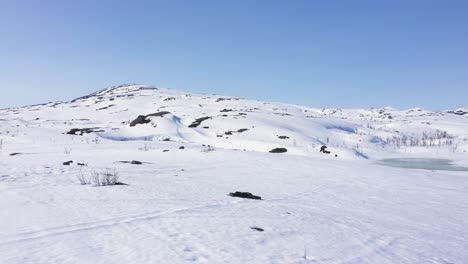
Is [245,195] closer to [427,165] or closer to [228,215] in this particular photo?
→ [228,215]

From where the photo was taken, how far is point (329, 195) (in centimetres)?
933

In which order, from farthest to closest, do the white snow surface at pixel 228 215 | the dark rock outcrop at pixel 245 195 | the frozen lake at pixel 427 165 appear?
the frozen lake at pixel 427 165
the dark rock outcrop at pixel 245 195
the white snow surface at pixel 228 215

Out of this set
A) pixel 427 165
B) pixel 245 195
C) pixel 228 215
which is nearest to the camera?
pixel 228 215

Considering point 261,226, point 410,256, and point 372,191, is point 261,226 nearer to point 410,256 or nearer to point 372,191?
point 410,256

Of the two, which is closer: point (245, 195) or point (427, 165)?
point (245, 195)

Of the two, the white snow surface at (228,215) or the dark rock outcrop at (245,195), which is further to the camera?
the dark rock outcrop at (245,195)

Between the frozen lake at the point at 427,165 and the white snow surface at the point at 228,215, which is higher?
the white snow surface at the point at 228,215

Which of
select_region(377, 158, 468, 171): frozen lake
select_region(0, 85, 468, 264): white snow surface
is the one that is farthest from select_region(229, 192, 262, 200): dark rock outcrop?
select_region(377, 158, 468, 171): frozen lake

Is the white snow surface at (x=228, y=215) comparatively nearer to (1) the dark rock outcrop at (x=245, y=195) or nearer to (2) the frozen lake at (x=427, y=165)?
(1) the dark rock outcrop at (x=245, y=195)

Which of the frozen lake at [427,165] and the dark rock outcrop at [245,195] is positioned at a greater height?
the dark rock outcrop at [245,195]

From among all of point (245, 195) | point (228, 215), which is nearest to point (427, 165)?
point (245, 195)

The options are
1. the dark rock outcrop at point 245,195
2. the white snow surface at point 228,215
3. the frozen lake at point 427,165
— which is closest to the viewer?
the white snow surface at point 228,215

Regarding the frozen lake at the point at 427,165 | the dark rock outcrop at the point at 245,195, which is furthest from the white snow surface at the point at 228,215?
the frozen lake at the point at 427,165

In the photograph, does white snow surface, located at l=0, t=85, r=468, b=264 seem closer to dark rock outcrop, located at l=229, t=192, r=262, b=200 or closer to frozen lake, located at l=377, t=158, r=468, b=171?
dark rock outcrop, located at l=229, t=192, r=262, b=200
